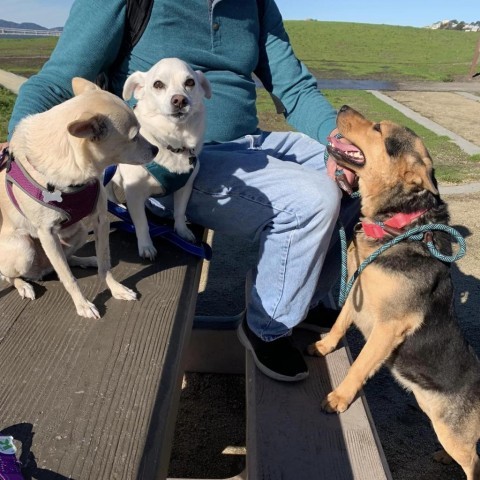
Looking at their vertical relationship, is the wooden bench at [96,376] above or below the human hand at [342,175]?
below

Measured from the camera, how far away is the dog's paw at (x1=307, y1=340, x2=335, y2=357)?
2.58 meters

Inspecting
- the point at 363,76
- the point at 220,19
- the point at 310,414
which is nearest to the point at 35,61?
the point at 363,76

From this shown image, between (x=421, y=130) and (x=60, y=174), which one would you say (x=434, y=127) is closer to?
(x=421, y=130)

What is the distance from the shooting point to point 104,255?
7.25 ft

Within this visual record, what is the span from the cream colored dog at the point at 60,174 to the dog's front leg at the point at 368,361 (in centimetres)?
106

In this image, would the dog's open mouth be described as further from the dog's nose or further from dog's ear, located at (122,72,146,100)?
dog's ear, located at (122,72,146,100)

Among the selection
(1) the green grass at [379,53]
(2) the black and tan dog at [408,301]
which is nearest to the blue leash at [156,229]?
(2) the black and tan dog at [408,301]

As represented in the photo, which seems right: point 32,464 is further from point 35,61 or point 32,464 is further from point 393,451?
point 35,61

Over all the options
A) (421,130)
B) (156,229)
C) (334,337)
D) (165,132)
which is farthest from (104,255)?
(421,130)

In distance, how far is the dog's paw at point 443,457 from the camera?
2.59 metres

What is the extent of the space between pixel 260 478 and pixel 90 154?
4.76 ft

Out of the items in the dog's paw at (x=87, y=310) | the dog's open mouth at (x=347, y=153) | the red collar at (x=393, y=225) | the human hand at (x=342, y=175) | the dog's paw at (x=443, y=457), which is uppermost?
the dog's open mouth at (x=347, y=153)

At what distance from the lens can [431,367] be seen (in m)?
2.45

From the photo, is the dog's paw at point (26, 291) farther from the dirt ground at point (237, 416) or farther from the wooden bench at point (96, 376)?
the dirt ground at point (237, 416)
